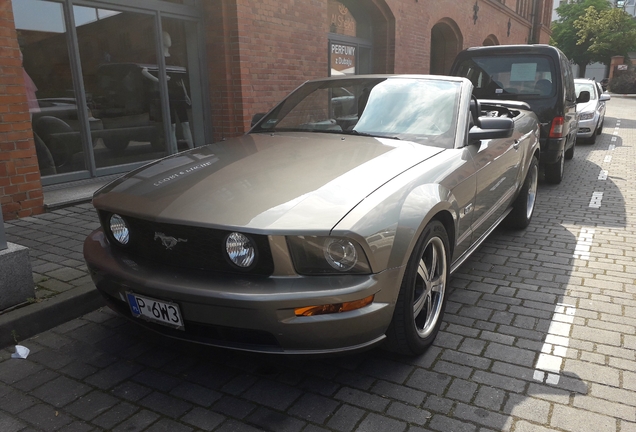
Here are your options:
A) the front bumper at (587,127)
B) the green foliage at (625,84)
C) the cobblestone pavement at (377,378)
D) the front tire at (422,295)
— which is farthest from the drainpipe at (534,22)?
the front tire at (422,295)

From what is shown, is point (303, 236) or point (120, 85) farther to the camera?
point (120, 85)

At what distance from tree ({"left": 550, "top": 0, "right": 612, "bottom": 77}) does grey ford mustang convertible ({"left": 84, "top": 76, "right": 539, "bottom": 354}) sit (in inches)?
2844

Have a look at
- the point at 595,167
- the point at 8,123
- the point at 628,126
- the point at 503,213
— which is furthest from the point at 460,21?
the point at 8,123

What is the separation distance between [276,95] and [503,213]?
16.2 ft

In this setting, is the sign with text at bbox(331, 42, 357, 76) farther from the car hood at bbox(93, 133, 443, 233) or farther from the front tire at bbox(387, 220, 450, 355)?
the front tire at bbox(387, 220, 450, 355)

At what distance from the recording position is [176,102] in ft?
25.9

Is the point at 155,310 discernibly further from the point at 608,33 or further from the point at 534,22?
the point at 608,33

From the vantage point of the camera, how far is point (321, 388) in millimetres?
2746

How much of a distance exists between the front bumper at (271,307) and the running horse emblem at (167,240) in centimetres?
13

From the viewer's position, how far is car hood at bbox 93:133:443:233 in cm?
246

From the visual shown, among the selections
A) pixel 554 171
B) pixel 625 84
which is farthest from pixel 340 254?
pixel 625 84

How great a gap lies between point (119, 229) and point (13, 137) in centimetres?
332

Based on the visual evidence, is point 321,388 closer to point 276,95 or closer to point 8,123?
point 8,123

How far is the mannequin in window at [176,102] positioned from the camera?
7.65 meters
